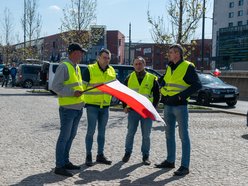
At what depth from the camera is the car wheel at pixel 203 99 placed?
64.3ft

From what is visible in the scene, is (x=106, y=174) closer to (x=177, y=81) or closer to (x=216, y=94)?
(x=177, y=81)

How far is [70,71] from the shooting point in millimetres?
6078

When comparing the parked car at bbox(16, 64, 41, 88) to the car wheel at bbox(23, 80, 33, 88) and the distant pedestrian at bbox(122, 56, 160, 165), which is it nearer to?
the car wheel at bbox(23, 80, 33, 88)

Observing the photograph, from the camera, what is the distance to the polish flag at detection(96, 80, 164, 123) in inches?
241

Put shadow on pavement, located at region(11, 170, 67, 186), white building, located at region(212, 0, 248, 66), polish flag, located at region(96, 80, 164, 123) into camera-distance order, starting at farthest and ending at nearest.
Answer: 1. white building, located at region(212, 0, 248, 66)
2. polish flag, located at region(96, 80, 164, 123)
3. shadow on pavement, located at region(11, 170, 67, 186)

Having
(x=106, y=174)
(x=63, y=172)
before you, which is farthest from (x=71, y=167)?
(x=106, y=174)

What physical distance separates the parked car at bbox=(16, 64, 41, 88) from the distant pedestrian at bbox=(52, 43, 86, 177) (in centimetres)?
2592

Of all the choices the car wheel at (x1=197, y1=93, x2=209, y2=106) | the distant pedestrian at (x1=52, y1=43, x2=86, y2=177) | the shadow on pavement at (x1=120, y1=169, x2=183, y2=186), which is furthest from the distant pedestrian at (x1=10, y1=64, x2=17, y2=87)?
the shadow on pavement at (x1=120, y1=169, x2=183, y2=186)

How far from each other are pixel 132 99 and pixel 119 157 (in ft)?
5.19

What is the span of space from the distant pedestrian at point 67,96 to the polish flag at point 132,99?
0.41 m

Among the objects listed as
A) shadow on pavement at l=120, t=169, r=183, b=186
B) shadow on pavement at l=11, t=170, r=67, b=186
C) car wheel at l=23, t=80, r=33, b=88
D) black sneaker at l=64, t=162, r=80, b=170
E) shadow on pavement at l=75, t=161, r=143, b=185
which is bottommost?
shadow on pavement at l=120, t=169, r=183, b=186

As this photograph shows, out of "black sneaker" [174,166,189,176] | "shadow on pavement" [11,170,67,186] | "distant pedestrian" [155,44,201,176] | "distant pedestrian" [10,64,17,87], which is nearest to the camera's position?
"shadow on pavement" [11,170,67,186]

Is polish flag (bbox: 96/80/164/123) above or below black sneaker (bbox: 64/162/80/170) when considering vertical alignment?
above

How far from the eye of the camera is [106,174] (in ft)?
20.4
